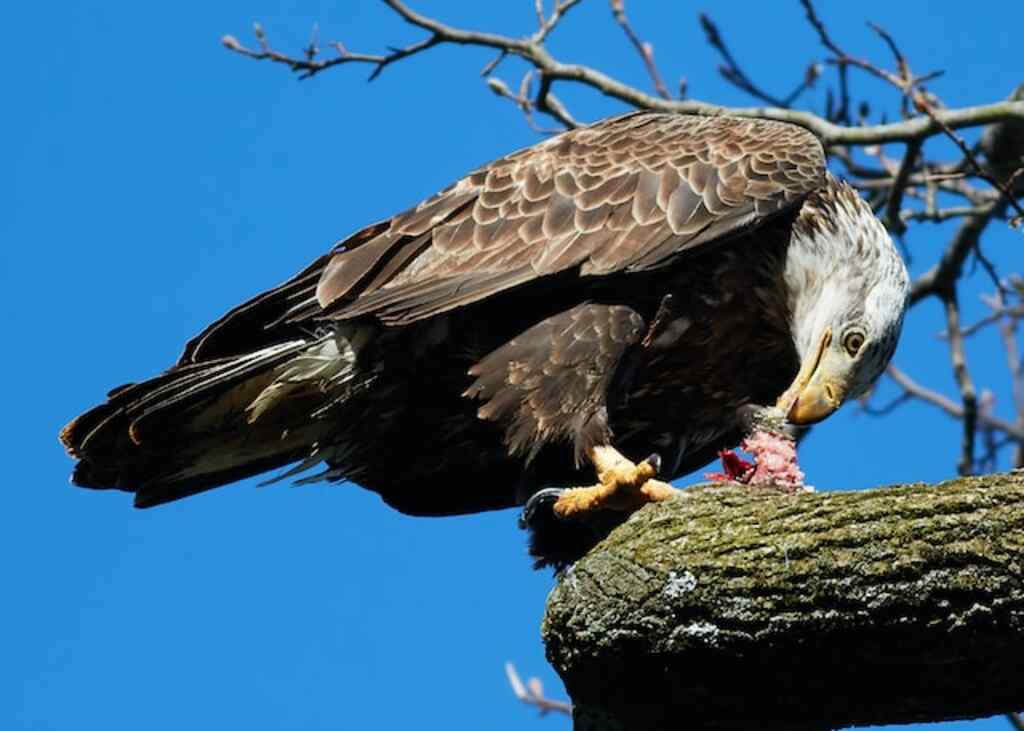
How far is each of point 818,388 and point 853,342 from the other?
27 centimetres

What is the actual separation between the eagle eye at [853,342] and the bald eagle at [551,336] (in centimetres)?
2

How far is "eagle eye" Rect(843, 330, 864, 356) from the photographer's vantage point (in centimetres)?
627

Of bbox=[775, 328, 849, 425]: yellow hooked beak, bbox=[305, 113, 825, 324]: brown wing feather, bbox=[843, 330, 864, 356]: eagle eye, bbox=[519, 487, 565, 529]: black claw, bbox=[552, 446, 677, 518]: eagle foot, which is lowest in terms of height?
bbox=[552, 446, 677, 518]: eagle foot

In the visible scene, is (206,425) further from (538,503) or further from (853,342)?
(853,342)

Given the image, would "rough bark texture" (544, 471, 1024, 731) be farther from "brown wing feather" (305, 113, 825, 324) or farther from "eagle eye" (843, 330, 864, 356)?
"eagle eye" (843, 330, 864, 356)

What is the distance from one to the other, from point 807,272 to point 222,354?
2083 mm

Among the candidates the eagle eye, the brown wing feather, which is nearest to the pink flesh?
the eagle eye

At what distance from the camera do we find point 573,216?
626 cm

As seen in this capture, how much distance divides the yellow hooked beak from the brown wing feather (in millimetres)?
540

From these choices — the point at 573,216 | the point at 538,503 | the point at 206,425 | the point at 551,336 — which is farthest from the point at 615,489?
the point at 206,425

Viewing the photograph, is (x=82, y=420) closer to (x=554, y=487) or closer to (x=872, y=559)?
(x=554, y=487)

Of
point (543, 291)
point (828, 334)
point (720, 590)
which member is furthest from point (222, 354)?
point (720, 590)

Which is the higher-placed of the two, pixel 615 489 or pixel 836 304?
pixel 836 304

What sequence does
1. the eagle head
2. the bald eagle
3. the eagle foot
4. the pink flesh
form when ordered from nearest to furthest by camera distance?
the eagle foot → the pink flesh → the bald eagle → the eagle head
